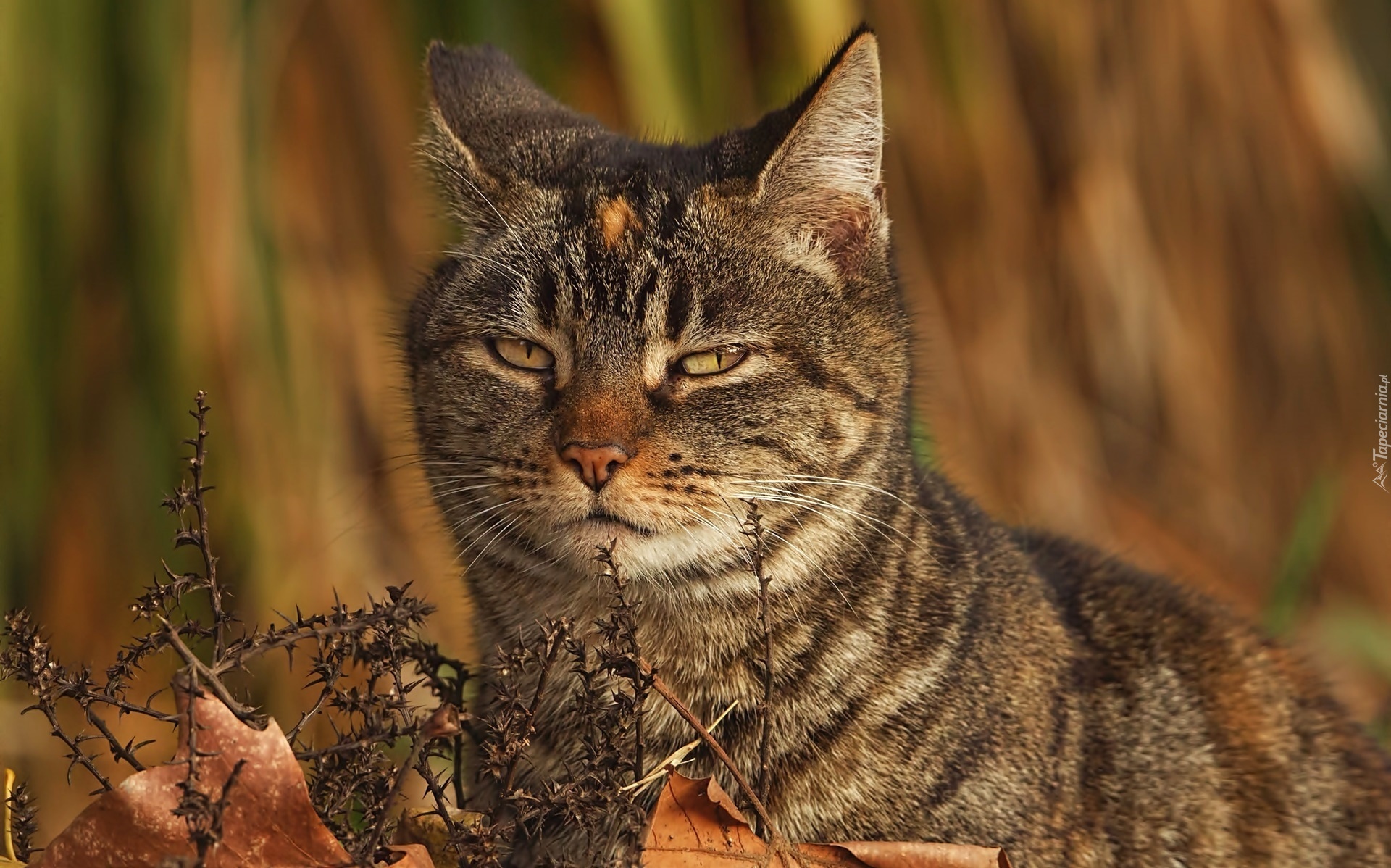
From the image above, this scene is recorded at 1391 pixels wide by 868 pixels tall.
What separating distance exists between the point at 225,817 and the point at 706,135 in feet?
7.18

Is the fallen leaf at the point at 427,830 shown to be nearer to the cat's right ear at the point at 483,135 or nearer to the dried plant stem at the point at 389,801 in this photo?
the dried plant stem at the point at 389,801

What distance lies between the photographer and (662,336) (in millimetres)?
1997

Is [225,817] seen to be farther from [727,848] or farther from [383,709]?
[727,848]

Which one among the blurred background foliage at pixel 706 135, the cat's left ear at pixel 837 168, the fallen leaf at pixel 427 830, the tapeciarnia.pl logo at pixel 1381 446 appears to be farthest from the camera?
the tapeciarnia.pl logo at pixel 1381 446

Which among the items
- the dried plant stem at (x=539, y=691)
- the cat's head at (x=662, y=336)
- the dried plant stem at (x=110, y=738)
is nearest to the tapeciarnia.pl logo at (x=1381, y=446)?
the cat's head at (x=662, y=336)

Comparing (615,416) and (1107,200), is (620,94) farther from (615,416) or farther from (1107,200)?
(615,416)

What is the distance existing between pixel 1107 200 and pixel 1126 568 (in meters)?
2.09

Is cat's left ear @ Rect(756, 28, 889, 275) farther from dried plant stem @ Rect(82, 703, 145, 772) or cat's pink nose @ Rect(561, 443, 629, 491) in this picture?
dried plant stem @ Rect(82, 703, 145, 772)

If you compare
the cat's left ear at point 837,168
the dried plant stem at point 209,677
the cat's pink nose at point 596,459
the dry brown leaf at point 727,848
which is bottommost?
the dry brown leaf at point 727,848

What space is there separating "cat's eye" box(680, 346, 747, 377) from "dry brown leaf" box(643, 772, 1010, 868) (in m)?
0.68

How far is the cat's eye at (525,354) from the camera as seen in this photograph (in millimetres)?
2053

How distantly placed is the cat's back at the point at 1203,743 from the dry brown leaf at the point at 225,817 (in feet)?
3.93

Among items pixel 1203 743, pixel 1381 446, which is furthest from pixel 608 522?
pixel 1381 446

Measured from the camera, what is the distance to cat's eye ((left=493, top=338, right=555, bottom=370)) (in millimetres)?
2053
